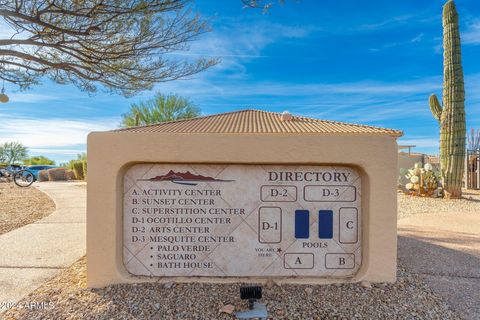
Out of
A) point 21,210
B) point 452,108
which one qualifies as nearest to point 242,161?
point 21,210

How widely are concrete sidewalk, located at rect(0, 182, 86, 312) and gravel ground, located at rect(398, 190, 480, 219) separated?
8671mm

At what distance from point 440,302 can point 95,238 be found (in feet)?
13.8

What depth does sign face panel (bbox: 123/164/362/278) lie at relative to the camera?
3.83 meters

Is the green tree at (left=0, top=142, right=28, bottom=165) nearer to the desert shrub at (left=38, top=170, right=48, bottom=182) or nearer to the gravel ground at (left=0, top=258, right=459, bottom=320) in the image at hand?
the desert shrub at (left=38, top=170, right=48, bottom=182)

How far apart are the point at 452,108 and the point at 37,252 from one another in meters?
14.2

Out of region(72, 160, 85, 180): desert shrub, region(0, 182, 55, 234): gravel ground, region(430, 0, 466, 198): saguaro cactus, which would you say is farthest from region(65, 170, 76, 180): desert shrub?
region(430, 0, 466, 198): saguaro cactus

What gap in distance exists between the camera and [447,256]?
5.13 m

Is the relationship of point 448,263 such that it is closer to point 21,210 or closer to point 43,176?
point 21,210

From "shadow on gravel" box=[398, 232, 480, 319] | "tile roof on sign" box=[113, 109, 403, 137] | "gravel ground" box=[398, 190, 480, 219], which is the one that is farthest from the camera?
"gravel ground" box=[398, 190, 480, 219]

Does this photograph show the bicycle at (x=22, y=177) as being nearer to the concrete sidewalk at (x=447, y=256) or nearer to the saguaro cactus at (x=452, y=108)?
the concrete sidewalk at (x=447, y=256)

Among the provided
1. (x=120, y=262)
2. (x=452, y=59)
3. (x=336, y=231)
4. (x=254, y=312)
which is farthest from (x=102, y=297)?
(x=452, y=59)

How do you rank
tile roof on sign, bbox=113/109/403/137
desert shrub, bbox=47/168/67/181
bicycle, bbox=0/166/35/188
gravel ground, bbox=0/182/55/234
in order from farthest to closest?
desert shrub, bbox=47/168/67/181 → bicycle, bbox=0/166/35/188 → gravel ground, bbox=0/182/55/234 → tile roof on sign, bbox=113/109/403/137

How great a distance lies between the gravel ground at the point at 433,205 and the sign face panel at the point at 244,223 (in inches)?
245

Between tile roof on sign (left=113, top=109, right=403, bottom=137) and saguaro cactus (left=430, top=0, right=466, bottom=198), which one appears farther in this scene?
saguaro cactus (left=430, top=0, right=466, bottom=198)
